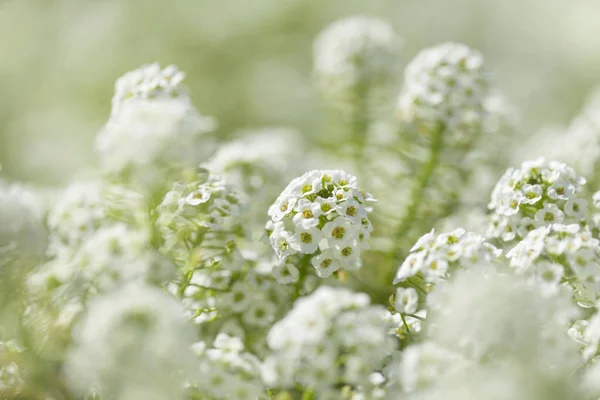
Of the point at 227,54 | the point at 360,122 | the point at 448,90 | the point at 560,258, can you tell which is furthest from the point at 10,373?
the point at 227,54

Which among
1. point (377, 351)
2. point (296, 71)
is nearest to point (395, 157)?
point (377, 351)

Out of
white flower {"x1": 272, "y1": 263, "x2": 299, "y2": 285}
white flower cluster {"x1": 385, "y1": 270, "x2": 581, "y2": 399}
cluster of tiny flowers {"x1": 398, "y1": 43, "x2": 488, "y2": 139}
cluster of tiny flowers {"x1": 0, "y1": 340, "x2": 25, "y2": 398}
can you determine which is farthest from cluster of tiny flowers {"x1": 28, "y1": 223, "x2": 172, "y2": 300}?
cluster of tiny flowers {"x1": 398, "y1": 43, "x2": 488, "y2": 139}

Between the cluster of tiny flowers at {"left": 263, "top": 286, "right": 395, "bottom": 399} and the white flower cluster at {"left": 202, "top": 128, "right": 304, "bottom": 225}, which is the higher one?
the white flower cluster at {"left": 202, "top": 128, "right": 304, "bottom": 225}

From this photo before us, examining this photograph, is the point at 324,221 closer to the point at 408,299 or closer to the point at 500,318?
the point at 408,299

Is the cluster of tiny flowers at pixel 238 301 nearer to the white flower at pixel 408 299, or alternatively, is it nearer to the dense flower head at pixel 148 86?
the white flower at pixel 408 299

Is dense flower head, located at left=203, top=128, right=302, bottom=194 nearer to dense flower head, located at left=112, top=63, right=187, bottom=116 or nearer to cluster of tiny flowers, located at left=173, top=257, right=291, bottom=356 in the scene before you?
dense flower head, located at left=112, top=63, right=187, bottom=116

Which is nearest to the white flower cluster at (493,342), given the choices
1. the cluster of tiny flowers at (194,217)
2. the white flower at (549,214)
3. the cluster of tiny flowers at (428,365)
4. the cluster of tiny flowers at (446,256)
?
the cluster of tiny flowers at (428,365)
